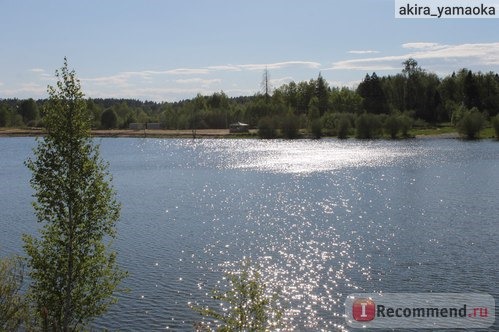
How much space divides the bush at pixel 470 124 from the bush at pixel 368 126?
2344cm

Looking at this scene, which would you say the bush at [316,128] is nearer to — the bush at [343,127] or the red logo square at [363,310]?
the bush at [343,127]

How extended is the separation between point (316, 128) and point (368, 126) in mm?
18946

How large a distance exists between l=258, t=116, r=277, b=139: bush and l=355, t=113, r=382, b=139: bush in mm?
29627

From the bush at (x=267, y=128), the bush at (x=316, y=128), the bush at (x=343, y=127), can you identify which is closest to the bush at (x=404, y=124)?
the bush at (x=343, y=127)

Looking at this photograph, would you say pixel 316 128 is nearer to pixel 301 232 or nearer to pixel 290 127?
pixel 290 127

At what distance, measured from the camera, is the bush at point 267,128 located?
19138 cm

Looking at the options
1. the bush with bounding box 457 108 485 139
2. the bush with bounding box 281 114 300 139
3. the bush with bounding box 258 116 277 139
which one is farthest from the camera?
the bush with bounding box 258 116 277 139

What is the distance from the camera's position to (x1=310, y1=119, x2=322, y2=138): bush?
186000 millimetres

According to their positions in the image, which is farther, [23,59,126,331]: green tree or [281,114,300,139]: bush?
[281,114,300,139]: bush

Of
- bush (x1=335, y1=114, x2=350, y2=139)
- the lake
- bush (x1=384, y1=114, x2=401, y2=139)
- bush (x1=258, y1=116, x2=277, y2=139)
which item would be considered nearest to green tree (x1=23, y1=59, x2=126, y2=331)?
the lake

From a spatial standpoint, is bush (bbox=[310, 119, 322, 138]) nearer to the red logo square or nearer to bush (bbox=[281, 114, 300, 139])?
bush (bbox=[281, 114, 300, 139])

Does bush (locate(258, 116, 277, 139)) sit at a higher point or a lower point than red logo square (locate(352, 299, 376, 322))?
higher

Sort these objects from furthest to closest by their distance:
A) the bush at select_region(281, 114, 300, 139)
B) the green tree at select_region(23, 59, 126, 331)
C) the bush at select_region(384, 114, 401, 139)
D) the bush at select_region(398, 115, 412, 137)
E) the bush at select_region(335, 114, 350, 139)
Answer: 1. the bush at select_region(281, 114, 300, 139)
2. the bush at select_region(335, 114, 350, 139)
3. the bush at select_region(398, 115, 412, 137)
4. the bush at select_region(384, 114, 401, 139)
5. the green tree at select_region(23, 59, 126, 331)

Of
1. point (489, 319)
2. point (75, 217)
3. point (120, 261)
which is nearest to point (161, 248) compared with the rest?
point (120, 261)
